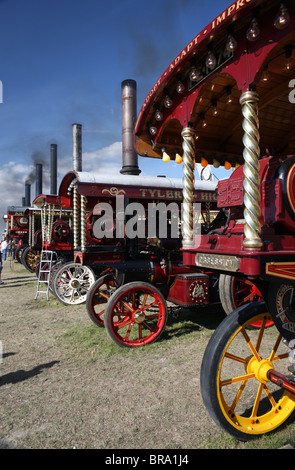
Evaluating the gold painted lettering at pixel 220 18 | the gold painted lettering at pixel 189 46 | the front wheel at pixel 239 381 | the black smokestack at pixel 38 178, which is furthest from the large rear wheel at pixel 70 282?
the black smokestack at pixel 38 178

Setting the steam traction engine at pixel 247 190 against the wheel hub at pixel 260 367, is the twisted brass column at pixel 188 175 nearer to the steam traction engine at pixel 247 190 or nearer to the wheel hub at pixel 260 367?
the steam traction engine at pixel 247 190

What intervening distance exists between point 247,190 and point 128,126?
13.0 meters

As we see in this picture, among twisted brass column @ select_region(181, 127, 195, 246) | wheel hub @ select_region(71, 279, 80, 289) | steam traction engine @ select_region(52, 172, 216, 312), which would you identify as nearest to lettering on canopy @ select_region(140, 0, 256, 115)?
twisted brass column @ select_region(181, 127, 195, 246)

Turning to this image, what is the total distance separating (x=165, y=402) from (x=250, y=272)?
147 centimetres

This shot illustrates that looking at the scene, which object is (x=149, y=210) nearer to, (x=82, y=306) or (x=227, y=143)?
(x=82, y=306)

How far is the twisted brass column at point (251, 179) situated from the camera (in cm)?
212

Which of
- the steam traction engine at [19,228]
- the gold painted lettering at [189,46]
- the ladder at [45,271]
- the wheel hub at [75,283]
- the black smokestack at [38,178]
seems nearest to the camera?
the gold painted lettering at [189,46]

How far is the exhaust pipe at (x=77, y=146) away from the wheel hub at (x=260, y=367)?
22.2 m

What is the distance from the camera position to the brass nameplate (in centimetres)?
221

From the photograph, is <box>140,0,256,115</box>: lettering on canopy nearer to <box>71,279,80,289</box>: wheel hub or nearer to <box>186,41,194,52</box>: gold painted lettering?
<box>186,41,194,52</box>: gold painted lettering

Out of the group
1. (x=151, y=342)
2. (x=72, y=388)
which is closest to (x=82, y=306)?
(x=151, y=342)

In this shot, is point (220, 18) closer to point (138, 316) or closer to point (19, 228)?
point (138, 316)

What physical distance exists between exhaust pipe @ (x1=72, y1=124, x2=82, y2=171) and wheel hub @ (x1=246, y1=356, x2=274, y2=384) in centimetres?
2221
